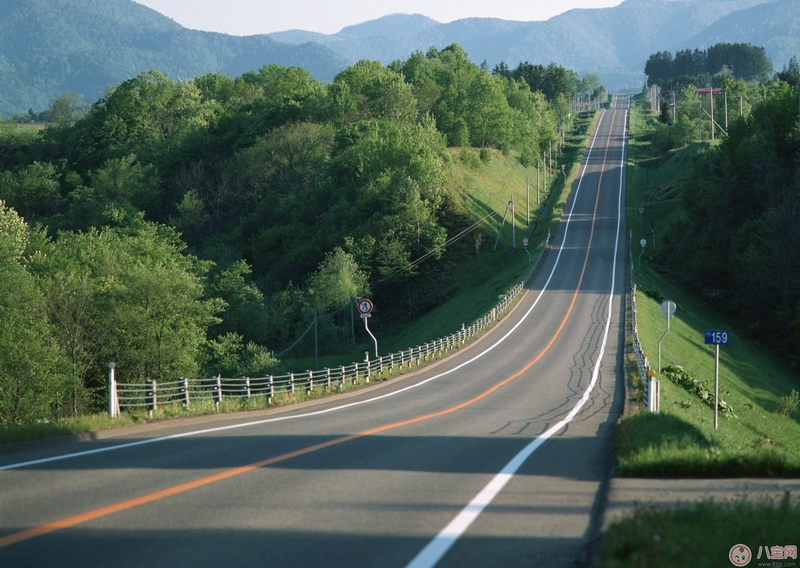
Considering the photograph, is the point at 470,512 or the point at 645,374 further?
the point at 645,374

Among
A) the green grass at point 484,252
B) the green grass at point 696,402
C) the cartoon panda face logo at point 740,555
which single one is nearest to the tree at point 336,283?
the green grass at point 484,252

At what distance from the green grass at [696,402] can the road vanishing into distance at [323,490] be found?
0.91 meters

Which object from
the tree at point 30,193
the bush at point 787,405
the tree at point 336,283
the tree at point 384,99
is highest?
the tree at point 384,99

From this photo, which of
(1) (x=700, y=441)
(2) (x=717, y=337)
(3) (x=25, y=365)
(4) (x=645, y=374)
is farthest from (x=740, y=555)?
(3) (x=25, y=365)

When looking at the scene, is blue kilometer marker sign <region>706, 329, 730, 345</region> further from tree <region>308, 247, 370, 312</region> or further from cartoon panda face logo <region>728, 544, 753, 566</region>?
tree <region>308, 247, 370, 312</region>

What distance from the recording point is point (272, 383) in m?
24.1

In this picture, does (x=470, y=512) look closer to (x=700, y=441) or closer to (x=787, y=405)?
(x=700, y=441)

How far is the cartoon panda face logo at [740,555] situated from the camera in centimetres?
639

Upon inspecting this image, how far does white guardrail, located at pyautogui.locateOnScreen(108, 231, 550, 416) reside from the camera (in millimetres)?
20062

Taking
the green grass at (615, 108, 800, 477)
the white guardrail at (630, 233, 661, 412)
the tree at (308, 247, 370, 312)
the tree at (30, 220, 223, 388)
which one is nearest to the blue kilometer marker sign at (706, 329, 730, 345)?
the white guardrail at (630, 233, 661, 412)

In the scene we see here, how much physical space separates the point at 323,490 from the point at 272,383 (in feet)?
47.4

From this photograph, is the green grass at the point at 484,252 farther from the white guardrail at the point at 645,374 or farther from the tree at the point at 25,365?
the tree at the point at 25,365

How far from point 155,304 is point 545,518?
41792 mm

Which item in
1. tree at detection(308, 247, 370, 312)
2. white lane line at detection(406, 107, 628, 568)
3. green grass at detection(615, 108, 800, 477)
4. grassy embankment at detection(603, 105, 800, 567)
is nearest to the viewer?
grassy embankment at detection(603, 105, 800, 567)
